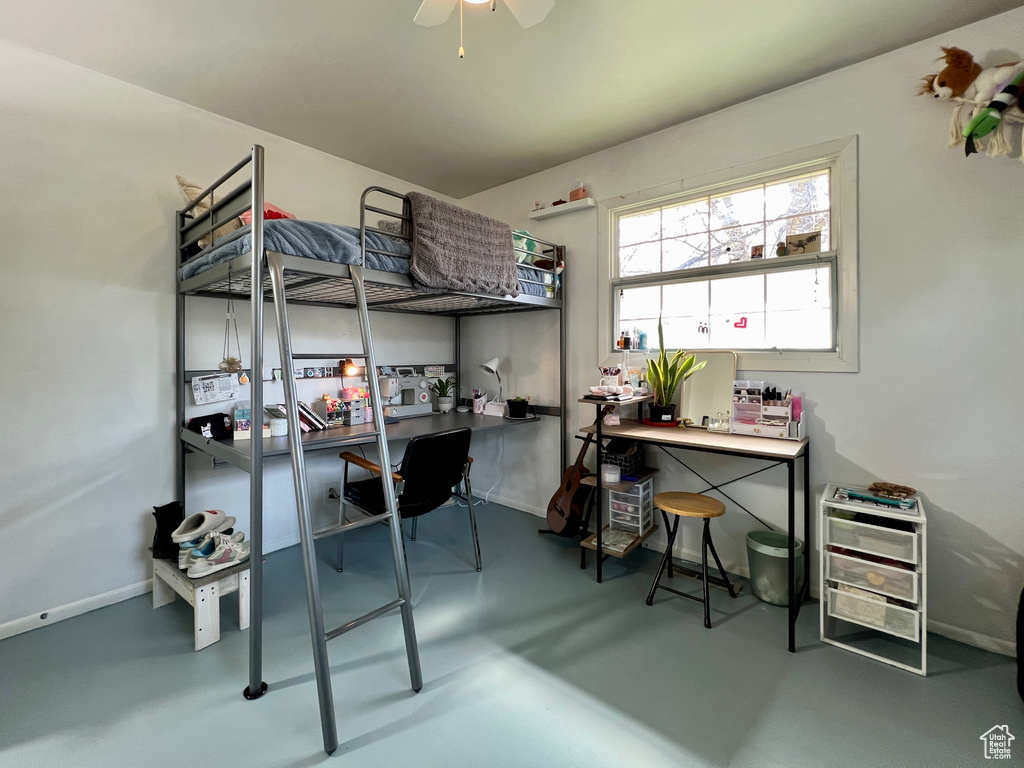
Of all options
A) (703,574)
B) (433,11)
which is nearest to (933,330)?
(703,574)

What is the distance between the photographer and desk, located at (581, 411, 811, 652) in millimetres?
1844

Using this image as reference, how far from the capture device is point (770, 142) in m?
2.38

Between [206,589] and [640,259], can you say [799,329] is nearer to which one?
[640,259]

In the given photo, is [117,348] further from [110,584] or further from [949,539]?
[949,539]

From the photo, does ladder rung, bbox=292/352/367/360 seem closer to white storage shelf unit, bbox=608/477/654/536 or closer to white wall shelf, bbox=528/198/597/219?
white wall shelf, bbox=528/198/597/219

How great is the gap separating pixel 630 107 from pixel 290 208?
226 centimetres

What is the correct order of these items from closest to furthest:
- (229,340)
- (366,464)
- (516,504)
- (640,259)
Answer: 1. (366,464)
2. (229,340)
3. (640,259)
4. (516,504)

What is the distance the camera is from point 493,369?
3.53m

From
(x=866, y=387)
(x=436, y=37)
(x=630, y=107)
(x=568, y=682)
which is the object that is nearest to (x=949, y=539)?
(x=866, y=387)

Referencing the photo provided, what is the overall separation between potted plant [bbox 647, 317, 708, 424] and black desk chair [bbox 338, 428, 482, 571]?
1169 millimetres

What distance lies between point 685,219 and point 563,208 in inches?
34.1

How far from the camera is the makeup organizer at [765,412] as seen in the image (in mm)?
2195

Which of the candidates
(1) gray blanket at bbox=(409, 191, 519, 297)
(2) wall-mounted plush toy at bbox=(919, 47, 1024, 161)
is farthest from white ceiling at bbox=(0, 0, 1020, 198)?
(1) gray blanket at bbox=(409, 191, 519, 297)

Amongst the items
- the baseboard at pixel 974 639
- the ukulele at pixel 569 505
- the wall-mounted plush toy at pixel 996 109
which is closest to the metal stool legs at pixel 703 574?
the ukulele at pixel 569 505
